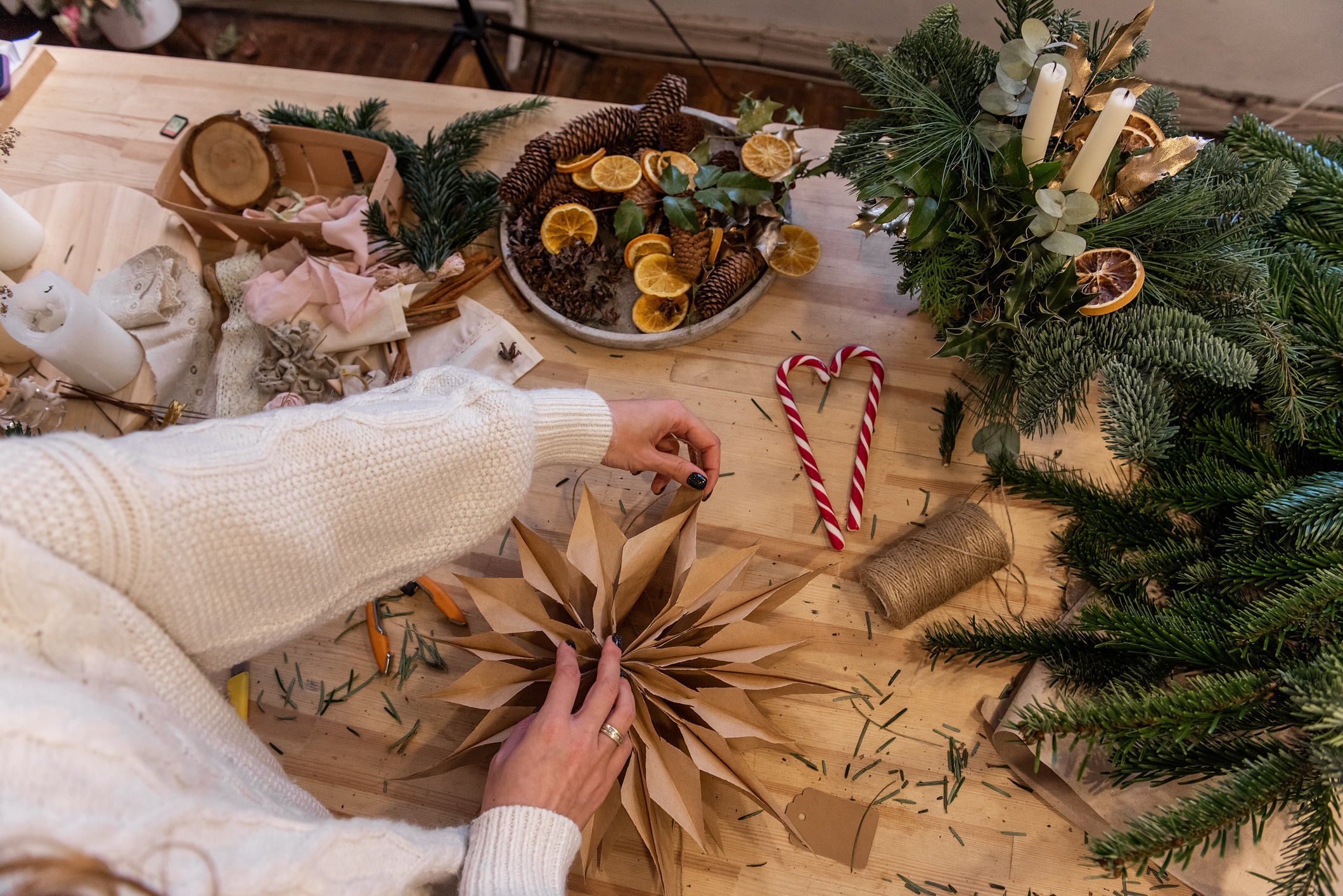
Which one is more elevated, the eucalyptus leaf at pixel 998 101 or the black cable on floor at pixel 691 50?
the eucalyptus leaf at pixel 998 101

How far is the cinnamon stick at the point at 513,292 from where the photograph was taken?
1242 mm

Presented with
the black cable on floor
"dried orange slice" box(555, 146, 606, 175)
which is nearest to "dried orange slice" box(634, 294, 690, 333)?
"dried orange slice" box(555, 146, 606, 175)

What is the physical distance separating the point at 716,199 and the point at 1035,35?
0.46 m

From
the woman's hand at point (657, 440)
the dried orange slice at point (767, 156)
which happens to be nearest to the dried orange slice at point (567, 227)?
the dried orange slice at point (767, 156)

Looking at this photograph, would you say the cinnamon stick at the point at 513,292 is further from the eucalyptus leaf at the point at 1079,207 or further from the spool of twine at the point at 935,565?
the eucalyptus leaf at the point at 1079,207

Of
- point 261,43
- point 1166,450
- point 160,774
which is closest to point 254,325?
point 160,774

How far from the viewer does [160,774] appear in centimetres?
56

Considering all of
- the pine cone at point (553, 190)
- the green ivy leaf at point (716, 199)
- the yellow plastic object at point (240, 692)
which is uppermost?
the green ivy leaf at point (716, 199)

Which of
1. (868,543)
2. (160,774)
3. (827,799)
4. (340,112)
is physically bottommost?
(827,799)

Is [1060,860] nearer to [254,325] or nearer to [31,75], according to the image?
[254,325]

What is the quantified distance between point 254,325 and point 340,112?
0.44 metres

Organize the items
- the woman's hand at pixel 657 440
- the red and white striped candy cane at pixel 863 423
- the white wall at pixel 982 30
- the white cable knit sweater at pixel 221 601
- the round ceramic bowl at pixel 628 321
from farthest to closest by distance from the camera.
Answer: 1. the white wall at pixel 982 30
2. the round ceramic bowl at pixel 628 321
3. the red and white striped candy cane at pixel 863 423
4. the woman's hand at pixel 657 440
5. the white cable knit sweater at pixel 221 601

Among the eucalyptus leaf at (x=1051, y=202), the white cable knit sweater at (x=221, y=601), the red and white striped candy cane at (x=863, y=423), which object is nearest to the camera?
the white cable knit sweater at (x=221, y=601)

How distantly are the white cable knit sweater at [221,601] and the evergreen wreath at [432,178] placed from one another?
0.43m
